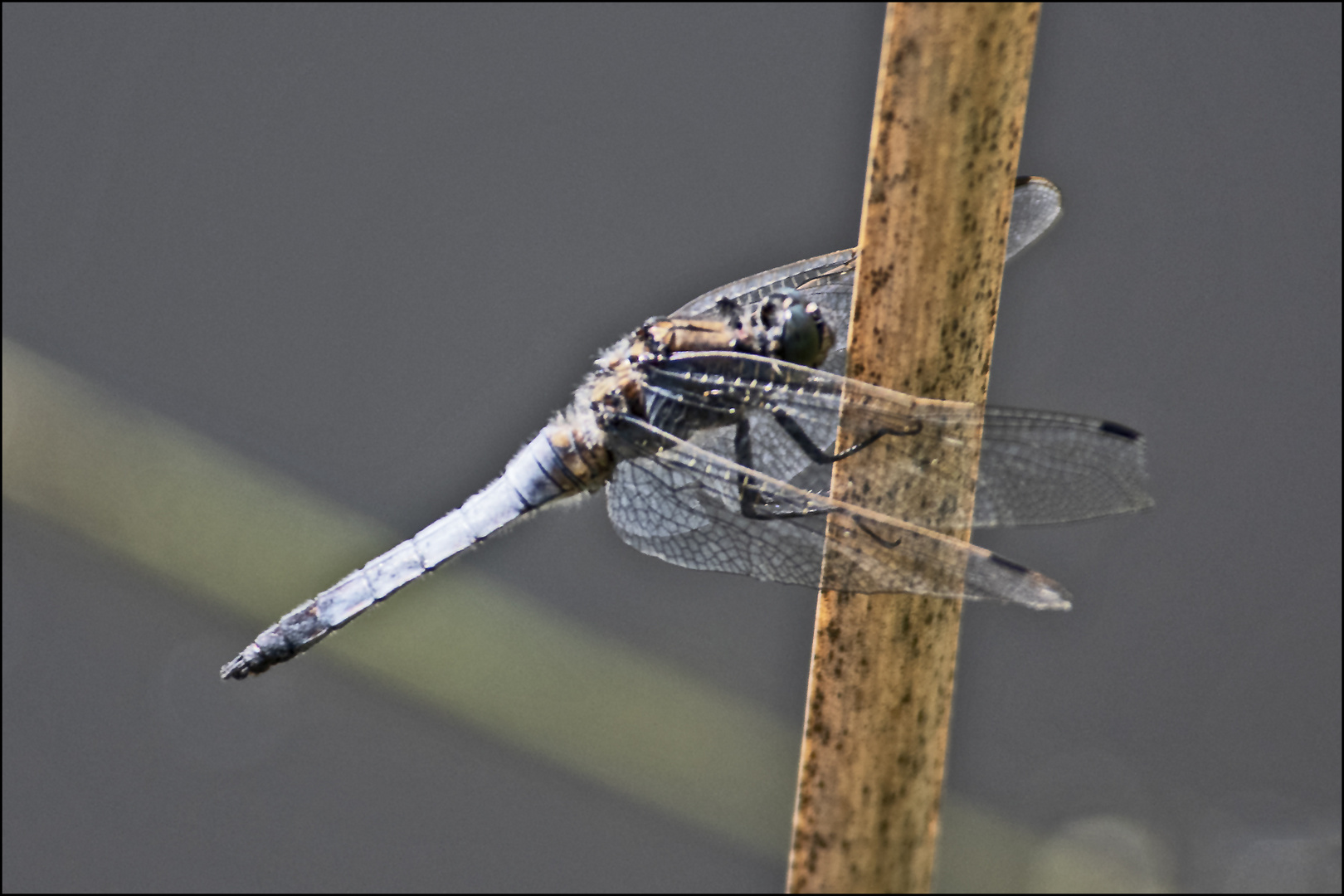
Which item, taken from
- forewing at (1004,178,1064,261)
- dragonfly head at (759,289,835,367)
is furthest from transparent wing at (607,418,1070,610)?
forewing at (1004,178,1064,261)

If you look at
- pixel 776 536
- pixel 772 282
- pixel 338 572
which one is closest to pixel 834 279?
pixel 772 282

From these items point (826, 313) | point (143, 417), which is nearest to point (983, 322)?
point (826, 313)

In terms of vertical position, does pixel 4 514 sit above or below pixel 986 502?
above

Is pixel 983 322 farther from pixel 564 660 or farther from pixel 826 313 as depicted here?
pixel 564 660

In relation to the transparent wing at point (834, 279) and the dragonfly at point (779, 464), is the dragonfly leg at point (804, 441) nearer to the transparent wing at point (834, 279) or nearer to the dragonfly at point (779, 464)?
the dragonfly at point (779, 464)

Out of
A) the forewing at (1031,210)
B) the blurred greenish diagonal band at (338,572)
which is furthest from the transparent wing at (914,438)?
the blurred greenish diagonal band at (338,572)

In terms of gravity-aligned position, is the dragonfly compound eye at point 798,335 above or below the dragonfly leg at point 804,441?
above

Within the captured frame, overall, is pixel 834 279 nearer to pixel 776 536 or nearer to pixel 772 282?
pixel 772 282

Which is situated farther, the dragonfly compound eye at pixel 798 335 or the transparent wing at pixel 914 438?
the dragonfly compound eye at pixel 798 335
